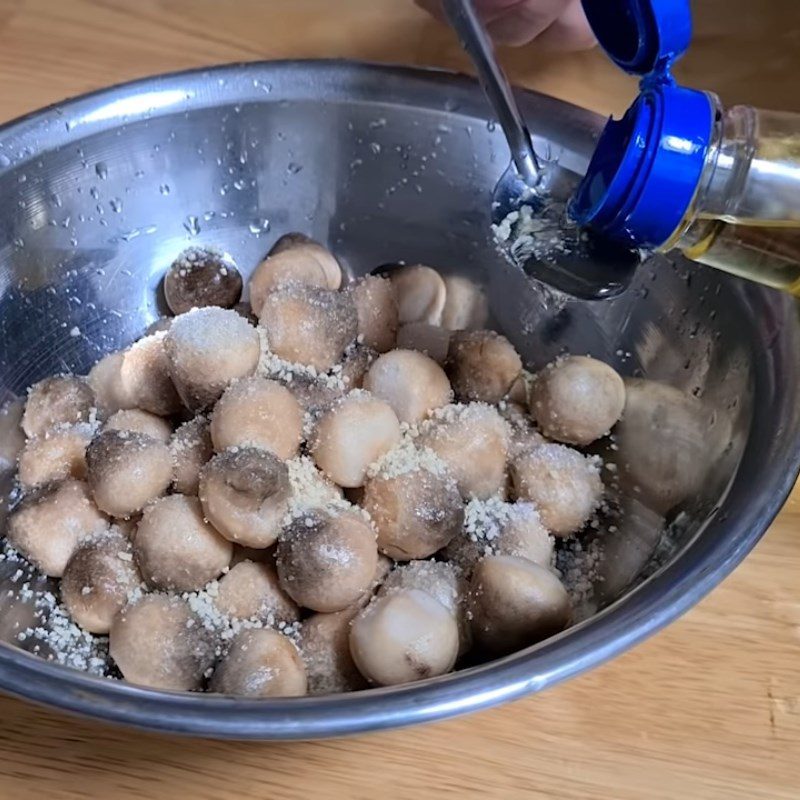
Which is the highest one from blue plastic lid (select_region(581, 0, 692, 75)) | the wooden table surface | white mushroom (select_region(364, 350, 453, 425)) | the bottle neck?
blue plastic lid (select_region(581, 0, 692, 75))

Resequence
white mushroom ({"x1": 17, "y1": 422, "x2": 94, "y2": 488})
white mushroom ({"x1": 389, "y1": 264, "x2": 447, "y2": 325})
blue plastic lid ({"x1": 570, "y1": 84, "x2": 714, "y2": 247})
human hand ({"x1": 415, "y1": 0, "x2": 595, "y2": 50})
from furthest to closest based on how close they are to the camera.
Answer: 1. human hand ({"x1": 415, "y1": 0, "x2": 595, "y2": 50})
2. white mushroom ({"x1": 389, "y1": 264, "x2": 447, "y2": 325})
3. white mushroom ({"x1": 17, "y1": 422, "x2": 94, "y2": 488})
4. blue plastic lid ({"x1": 570, "y1": 84, "x2": 714, "y2": 247})

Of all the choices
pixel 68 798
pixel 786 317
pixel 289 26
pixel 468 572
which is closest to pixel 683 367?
pixel 786 317

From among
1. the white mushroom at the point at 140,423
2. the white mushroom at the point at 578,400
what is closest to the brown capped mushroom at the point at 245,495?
the white mushroom at the point at 140,423

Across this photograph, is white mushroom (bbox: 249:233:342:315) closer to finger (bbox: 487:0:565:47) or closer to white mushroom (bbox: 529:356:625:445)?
white mushroom (bbox: 529:356:625:445)

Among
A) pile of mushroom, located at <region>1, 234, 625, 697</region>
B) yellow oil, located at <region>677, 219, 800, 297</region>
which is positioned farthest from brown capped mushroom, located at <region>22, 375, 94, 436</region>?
yellow oil, located at <region>677, 219, 800, 297</region>

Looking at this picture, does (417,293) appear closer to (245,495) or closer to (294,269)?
(294,269)

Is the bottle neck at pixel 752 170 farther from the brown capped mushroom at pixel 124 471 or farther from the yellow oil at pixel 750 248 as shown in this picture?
the brown capped mushroom at pixel 124 471
